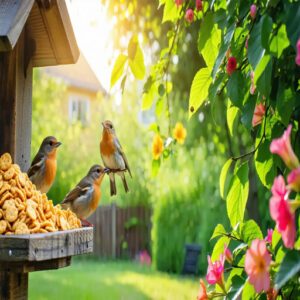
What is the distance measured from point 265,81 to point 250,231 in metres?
0.41

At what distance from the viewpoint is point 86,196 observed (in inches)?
118

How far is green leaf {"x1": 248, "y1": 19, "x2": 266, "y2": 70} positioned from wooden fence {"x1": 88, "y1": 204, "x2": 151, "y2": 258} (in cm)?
1174

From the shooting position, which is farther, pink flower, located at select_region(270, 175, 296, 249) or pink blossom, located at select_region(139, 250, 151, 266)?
pink blossom, located at select_region(139, 250, 151, 266)

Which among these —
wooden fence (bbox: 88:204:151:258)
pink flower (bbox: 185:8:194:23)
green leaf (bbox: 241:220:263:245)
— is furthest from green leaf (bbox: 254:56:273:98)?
wooden fence (bbox: 88:204:151:258)

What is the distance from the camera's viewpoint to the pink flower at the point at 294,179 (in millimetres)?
897

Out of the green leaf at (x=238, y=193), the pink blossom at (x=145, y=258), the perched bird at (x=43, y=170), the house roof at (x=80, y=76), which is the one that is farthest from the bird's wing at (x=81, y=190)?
the house roof at (x=80, y=76)

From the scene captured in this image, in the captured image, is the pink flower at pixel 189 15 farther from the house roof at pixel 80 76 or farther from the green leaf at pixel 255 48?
the house roof at pixel 80 76

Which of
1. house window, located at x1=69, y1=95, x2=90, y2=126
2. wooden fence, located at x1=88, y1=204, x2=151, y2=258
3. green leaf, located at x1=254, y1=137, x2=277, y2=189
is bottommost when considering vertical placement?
wooden fence, located at x1=88, y1=204, x2=151, y2=258

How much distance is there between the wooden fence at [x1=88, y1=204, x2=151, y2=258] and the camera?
12812 mm

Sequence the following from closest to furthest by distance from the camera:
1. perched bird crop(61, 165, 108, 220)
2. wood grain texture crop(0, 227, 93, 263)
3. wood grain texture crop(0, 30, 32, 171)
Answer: wood grain texture crop(0, 227, 93, 263)
wood grain texture crop(0, 30, 32, 171)
perched bird crop(61, 165, 108, 220)

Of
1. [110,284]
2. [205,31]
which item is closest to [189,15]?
Result: [205,31]

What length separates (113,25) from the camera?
4.87 metres

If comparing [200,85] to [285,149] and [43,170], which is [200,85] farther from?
[43,170]

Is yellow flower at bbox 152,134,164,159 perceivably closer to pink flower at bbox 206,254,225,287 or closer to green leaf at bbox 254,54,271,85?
pink flower at bbox 206,254,225,287
